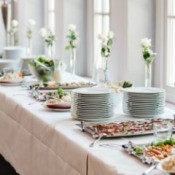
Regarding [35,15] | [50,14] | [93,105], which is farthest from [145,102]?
[35,15]

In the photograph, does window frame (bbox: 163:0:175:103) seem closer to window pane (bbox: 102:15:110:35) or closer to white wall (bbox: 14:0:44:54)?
window pane (bbox: 102:15:110:35)

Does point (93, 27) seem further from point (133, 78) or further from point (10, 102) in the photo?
point (10, 102)

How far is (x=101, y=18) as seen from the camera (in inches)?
169

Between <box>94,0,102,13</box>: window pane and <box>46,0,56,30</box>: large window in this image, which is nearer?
<box>94,0,102,13</box>: window pane

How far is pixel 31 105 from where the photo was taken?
8.96ft

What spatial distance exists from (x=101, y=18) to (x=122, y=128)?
233cm

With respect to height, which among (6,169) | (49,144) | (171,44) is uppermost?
(171,44)

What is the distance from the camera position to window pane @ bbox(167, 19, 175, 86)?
3270 millimetres

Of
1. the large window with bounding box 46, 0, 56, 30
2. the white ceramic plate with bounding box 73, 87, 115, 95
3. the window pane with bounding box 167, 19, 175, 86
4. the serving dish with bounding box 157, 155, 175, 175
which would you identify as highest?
the large window with bounding box 46, 0, 56, 30

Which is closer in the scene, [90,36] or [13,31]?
[90,36]

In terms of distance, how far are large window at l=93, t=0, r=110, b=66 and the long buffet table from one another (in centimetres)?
118

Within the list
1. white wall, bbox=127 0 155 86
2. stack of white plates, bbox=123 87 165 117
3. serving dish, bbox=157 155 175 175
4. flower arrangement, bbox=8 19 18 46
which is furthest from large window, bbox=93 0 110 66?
serving dish, bbox=157 155 175 175

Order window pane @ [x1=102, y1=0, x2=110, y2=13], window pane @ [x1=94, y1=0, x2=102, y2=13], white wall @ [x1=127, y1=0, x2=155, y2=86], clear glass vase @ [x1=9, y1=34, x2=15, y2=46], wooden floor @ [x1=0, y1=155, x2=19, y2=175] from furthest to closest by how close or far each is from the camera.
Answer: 1. clear glass vase @ [x1=9, y1=34, x2=15, y2=46]
2. window pane @ [x1=94, y1=0, x2=102, y2=13]
3. window pane @ [x1=102, y1=0, x2=110, y2=13]
4. wooden floor @ [x1=0, y1=155, x2=19, y2=175]
5. white wall @ [x1=127, y1=0, x2=155, y2=86]

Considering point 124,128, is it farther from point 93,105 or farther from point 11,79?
point 11,79
